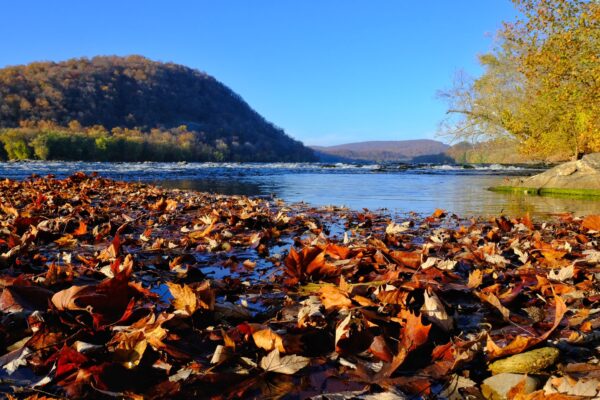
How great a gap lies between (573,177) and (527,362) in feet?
53.8

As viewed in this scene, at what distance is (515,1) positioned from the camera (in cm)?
1549

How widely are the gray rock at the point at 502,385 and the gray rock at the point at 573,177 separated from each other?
1591cm

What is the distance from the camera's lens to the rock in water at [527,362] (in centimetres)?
141

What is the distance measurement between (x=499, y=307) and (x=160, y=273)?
6.68ft

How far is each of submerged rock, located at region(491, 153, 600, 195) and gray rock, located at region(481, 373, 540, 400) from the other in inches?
597

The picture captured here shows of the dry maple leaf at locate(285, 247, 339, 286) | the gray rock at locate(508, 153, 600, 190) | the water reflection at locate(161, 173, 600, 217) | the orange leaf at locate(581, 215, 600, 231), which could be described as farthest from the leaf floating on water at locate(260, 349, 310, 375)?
the gray rock at locate(508, 153, 600, 190)

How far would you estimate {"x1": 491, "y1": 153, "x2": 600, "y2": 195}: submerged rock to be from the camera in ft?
47.6

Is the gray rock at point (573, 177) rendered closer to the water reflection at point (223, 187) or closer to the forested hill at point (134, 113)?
the water reflection at point (223, 187)

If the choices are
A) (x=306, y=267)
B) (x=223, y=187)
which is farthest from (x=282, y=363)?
(x=223, y=187)

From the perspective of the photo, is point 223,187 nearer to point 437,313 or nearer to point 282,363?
point 437,313

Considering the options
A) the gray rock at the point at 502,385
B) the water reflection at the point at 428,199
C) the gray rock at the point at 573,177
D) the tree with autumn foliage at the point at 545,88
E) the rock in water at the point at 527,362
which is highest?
the tree with autumn foliage at the point at 545,88

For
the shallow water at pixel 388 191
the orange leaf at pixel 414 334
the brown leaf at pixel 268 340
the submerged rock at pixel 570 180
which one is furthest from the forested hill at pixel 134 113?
the orange leaf at pixel 414 334

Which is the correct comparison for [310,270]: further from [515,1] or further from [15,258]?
[515,1]

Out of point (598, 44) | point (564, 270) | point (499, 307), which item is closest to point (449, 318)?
point (499, 307)
